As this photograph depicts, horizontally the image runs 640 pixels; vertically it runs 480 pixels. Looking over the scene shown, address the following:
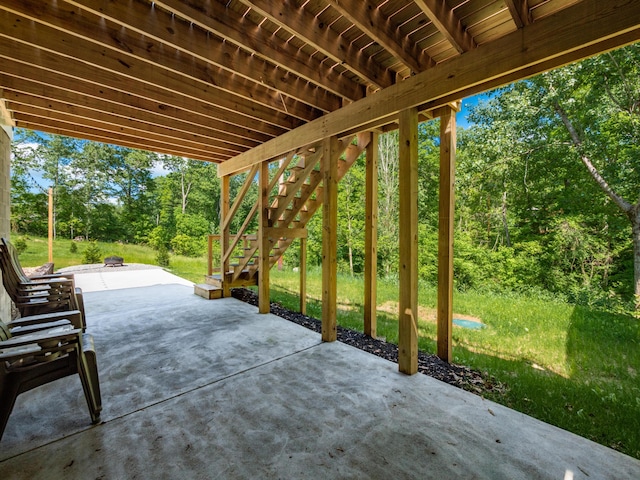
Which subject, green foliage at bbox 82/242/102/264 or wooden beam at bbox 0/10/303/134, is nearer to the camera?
wooden beam at bbox 0/10/303/134

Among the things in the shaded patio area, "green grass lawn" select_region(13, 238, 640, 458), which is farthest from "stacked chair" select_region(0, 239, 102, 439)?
"green grass lawn" select_region(13, 238, 640, 458)

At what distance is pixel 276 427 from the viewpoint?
1904mm

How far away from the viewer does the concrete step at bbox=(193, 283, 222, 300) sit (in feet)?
18.2

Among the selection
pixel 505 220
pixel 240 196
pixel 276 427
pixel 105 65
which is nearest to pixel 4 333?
pixel 276 427

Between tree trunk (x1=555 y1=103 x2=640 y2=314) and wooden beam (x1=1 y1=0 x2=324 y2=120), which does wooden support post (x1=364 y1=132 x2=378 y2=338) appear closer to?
wooden beam (x1=1 y1=0 x2=324 y2=120)

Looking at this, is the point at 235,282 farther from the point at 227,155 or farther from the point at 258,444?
the point at 258,444

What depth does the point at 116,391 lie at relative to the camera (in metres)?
2.33

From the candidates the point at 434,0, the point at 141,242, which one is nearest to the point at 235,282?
the point at 434,0

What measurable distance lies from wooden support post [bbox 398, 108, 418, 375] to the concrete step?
408 cm

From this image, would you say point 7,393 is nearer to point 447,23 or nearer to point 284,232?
point 284,232

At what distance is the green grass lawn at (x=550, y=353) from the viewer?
2.12 m

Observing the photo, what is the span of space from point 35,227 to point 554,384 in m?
19.8

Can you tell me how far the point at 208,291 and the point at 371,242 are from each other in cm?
359

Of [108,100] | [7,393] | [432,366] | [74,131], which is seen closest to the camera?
[7,393]
